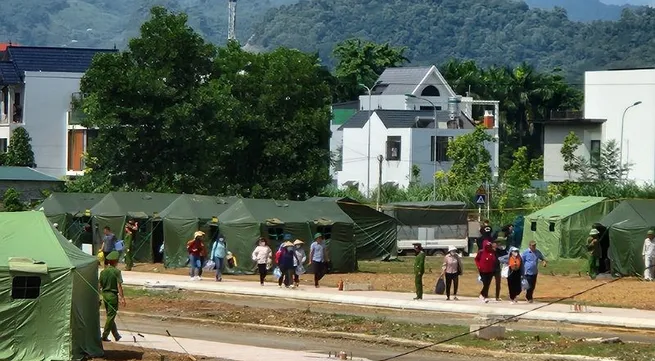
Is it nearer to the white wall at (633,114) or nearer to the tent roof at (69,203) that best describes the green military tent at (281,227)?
the tent roof at (69,203)

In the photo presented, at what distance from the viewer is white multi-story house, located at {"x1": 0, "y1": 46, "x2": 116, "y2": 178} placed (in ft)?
276

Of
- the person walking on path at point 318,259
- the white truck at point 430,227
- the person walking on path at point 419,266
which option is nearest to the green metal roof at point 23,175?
the white truck at point 430,227

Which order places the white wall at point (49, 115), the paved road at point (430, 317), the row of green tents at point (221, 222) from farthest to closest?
1. the white wall at point (49, 115)
2. the row of green tents at point (221, 222)
3. the paved road at point (430, 317)

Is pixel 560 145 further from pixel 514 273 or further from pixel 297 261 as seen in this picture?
pixel 514 273

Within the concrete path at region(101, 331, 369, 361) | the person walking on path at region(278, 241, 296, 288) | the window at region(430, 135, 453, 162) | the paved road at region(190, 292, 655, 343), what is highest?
the window at region(430, 135, 453, 162)

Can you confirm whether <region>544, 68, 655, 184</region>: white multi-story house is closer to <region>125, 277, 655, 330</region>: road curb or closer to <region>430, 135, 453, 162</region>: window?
<region>430, 135, 453, 162</region>: window

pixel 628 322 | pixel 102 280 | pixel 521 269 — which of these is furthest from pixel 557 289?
pixel 102 280

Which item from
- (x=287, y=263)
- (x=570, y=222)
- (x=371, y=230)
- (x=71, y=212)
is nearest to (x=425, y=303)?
(x=287, y=263)

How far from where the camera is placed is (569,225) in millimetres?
55875

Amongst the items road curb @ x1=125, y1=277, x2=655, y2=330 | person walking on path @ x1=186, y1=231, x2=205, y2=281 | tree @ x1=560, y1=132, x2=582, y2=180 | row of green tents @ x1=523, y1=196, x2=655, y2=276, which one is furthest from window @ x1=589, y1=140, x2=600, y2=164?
road curb @ x1=125, y1=277, x2=655, y2=330

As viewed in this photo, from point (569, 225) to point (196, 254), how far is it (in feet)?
58.6

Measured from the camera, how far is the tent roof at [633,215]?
155ft

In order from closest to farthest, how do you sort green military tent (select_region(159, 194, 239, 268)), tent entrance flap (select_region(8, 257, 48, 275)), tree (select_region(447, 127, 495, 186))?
tent entrance flap (select_region(8, 257, 48, 275)), green military tent (select_region(159, 194, 239, 268)), tree (select_region(447, 127, 495, 186))

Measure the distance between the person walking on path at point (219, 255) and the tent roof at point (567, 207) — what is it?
16288 mm
